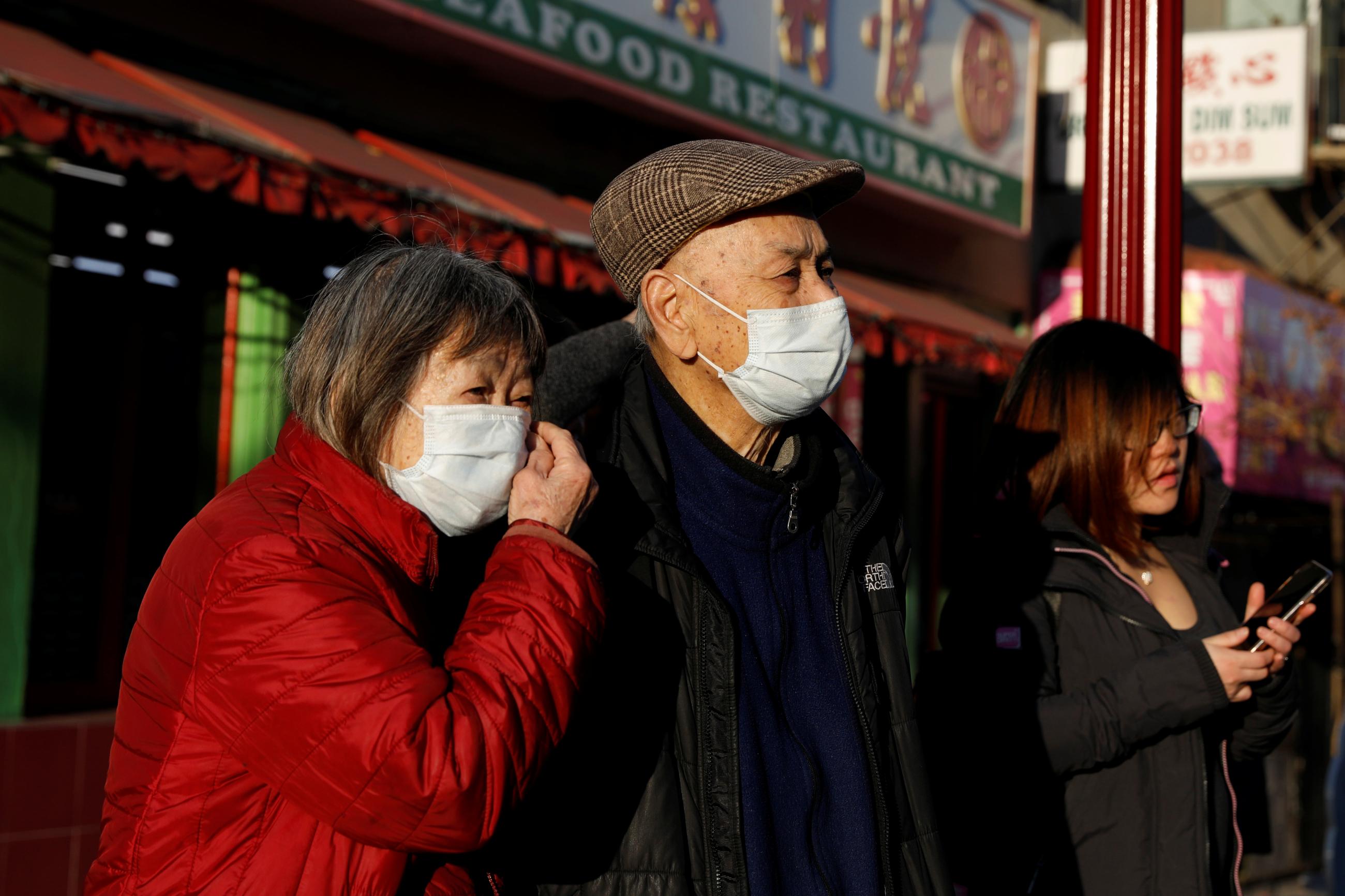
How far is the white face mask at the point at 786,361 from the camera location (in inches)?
87.4

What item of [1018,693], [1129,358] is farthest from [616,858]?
[1129,358]

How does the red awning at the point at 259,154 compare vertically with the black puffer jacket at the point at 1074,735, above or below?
above

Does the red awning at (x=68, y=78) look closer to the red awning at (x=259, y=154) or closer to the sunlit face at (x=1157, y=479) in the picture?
the red awning at (x=259, y=154)

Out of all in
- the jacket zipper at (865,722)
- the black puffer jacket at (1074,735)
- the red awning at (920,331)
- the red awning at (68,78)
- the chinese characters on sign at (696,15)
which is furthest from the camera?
the red awning at (920,331)

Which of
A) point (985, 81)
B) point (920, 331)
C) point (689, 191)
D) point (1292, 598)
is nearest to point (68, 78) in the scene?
point (689, 191)

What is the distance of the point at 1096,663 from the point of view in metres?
2.94

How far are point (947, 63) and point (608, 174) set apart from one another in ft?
10.9

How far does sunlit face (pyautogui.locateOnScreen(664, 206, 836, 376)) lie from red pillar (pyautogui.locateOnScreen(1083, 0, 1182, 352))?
5.45ft

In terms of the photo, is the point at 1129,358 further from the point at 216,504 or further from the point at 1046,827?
the point at 216,504

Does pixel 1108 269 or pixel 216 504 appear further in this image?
pixel 1108 269

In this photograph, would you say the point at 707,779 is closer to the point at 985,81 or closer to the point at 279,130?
the point at 279,130

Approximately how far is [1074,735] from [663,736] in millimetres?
1097

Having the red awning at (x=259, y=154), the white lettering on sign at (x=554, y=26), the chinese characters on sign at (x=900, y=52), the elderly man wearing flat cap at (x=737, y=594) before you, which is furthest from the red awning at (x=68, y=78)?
the chinese characters on sign at (x=900, y=52)

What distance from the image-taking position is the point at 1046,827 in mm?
2840
